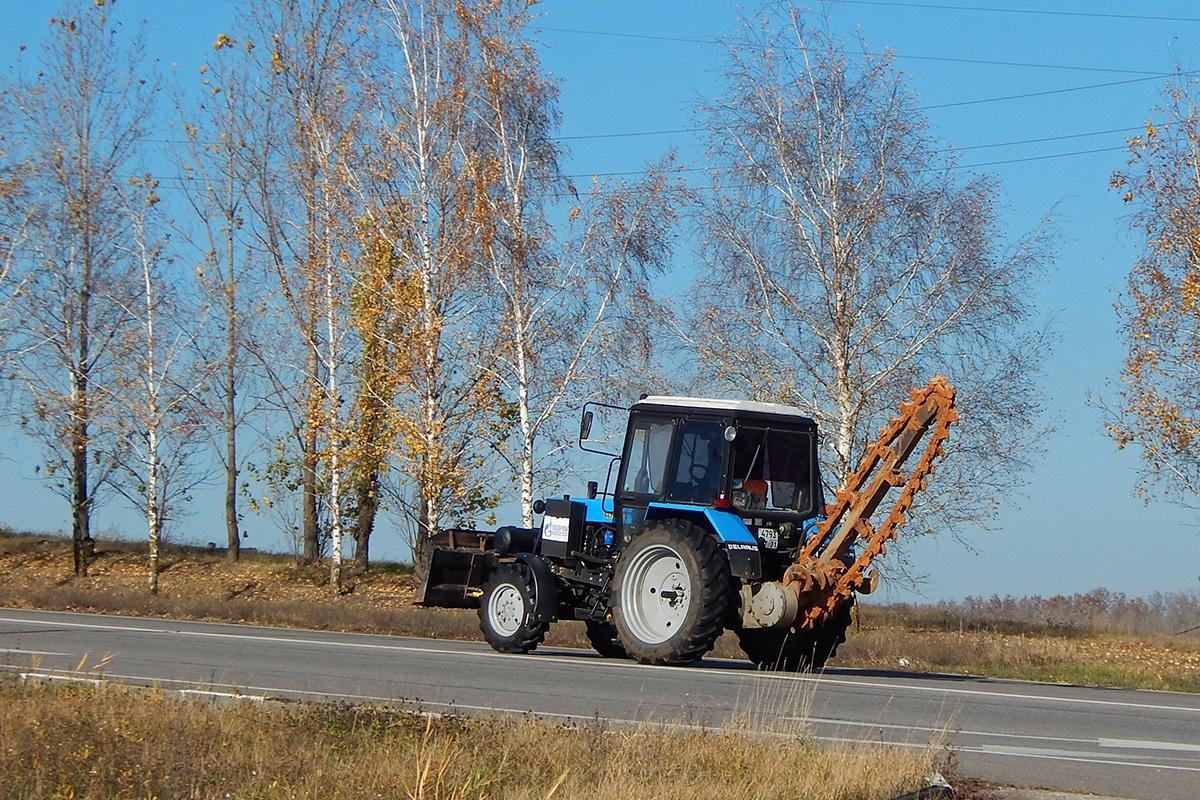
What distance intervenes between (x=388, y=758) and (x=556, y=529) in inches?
369

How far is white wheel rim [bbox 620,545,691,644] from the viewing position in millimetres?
15281

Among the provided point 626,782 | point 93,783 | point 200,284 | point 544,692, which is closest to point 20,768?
point 93,783

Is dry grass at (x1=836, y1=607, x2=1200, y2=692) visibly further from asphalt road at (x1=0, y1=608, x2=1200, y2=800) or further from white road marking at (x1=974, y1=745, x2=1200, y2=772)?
white road marking at (x1=974, y1=745, x2=1200, y2=772)

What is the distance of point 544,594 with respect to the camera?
16.3m

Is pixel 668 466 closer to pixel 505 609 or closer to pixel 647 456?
pixel 647 456

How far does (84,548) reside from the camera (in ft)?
126

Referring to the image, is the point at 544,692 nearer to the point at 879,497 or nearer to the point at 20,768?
the point at 879,497

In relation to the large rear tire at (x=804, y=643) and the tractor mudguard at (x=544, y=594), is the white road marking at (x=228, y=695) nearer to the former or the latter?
the tractor mudguard at (x=544, y=594)

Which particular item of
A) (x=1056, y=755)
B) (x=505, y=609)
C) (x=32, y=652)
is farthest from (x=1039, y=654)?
(x=32, y=652)

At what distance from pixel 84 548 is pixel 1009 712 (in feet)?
102

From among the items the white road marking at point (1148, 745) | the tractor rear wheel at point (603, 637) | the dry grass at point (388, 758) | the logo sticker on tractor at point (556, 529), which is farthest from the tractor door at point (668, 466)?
the dry grass at point (388, 758)

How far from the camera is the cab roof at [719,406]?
51.1ft

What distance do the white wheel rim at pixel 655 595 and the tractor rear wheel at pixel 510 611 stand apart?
4.19 feet

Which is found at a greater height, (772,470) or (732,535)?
(772,470)
